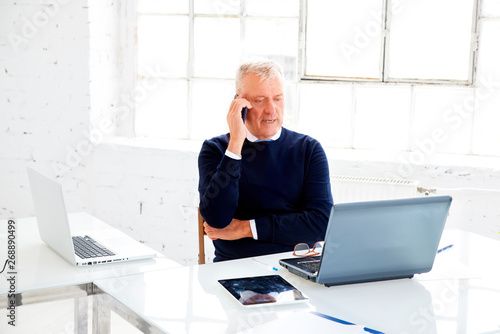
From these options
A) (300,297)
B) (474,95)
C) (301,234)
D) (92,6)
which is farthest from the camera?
(92,6)

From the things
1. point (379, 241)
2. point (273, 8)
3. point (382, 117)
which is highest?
point (273, 8)

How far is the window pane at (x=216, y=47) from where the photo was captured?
152 inches

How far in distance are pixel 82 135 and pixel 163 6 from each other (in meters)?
0.95

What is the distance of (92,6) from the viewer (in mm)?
3738

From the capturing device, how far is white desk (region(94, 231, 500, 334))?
5.12 ft

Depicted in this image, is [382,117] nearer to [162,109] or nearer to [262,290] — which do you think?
[162,109]

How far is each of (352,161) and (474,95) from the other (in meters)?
0.76

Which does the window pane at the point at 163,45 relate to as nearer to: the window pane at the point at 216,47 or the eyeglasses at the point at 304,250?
the window pane at the point at 216,47

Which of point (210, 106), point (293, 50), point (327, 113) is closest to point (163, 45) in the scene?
point (210, 106)

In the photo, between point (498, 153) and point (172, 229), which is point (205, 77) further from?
point (498, 153)

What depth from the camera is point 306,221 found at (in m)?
2.34

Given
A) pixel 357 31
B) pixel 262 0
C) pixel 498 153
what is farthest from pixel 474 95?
pixel 262 0

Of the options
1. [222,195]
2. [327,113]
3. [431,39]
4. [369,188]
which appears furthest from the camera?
[327,113]

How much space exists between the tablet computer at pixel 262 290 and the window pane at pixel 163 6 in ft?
8.12
